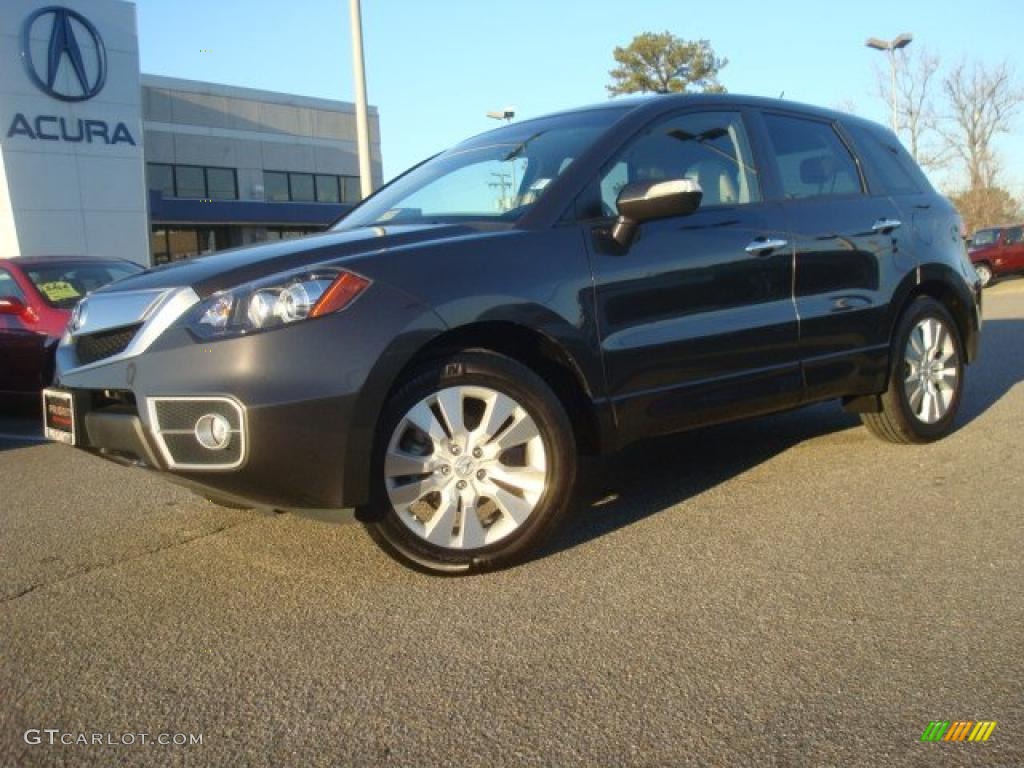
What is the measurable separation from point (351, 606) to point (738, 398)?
1924mm

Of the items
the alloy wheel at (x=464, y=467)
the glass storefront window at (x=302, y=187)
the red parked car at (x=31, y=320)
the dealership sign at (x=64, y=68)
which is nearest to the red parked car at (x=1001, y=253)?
the dealership sign at (x=64, y=68)

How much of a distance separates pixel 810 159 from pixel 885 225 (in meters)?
0.52

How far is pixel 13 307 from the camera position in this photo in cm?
757

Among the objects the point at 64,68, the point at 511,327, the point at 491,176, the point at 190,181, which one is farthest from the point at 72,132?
the point at 190,181

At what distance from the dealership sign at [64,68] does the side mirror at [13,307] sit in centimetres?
1321

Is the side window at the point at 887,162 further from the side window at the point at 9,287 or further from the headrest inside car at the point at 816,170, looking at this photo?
the side window at the point at 9,287

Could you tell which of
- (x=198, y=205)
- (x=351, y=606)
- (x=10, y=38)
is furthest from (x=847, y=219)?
(x=198, y=205)

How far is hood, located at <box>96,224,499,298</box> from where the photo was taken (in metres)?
3.24

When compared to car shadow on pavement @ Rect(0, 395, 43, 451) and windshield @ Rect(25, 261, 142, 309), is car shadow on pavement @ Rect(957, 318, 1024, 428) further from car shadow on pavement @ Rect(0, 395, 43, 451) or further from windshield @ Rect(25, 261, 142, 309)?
car shadow on pavement @ Rect(0, 395, 43, 451)

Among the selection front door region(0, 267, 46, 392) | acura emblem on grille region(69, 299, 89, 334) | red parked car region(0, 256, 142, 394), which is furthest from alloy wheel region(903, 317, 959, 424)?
front door region(0, 267, 46, 392)

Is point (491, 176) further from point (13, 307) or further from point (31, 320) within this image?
point (13, 307)

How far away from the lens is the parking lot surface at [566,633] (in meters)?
2.32

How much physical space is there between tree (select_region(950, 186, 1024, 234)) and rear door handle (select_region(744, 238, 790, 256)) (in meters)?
47.6

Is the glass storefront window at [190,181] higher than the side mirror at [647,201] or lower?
higher
